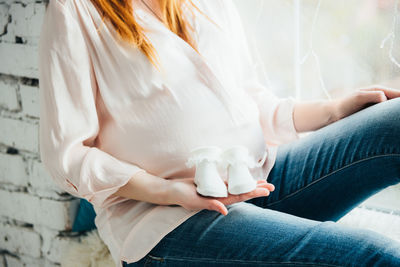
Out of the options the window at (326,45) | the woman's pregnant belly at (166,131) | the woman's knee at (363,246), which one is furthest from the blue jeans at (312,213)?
the window at (326,45)

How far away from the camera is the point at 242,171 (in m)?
0.87

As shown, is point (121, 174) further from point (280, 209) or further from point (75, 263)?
point (75, 263)

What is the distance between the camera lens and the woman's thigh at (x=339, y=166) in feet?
3.11

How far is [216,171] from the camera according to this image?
885 millimetres

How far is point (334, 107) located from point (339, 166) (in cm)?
15

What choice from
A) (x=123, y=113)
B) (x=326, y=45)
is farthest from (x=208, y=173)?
(x=326, y=45)

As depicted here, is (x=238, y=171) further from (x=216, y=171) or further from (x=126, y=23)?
(x=126, y=23)

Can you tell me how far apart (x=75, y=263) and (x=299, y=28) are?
2.94 feet

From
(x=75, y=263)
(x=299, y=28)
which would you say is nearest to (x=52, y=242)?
(x=75, y=263)

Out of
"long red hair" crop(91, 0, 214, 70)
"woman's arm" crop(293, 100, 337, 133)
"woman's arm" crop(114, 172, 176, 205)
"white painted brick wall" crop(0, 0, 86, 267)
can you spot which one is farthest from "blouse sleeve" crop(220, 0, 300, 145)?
"white painted brick wall" crop(0, 0, 86, 267)

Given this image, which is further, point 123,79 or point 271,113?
point 271,113

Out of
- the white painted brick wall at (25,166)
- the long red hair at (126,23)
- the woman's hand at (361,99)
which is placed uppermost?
the long red hair at (126,23)

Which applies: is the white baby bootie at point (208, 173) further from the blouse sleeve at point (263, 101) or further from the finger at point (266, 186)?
the blouse sleeve at point (263, 101)

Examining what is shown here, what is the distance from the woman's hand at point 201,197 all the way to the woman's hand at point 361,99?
0.31 metres
